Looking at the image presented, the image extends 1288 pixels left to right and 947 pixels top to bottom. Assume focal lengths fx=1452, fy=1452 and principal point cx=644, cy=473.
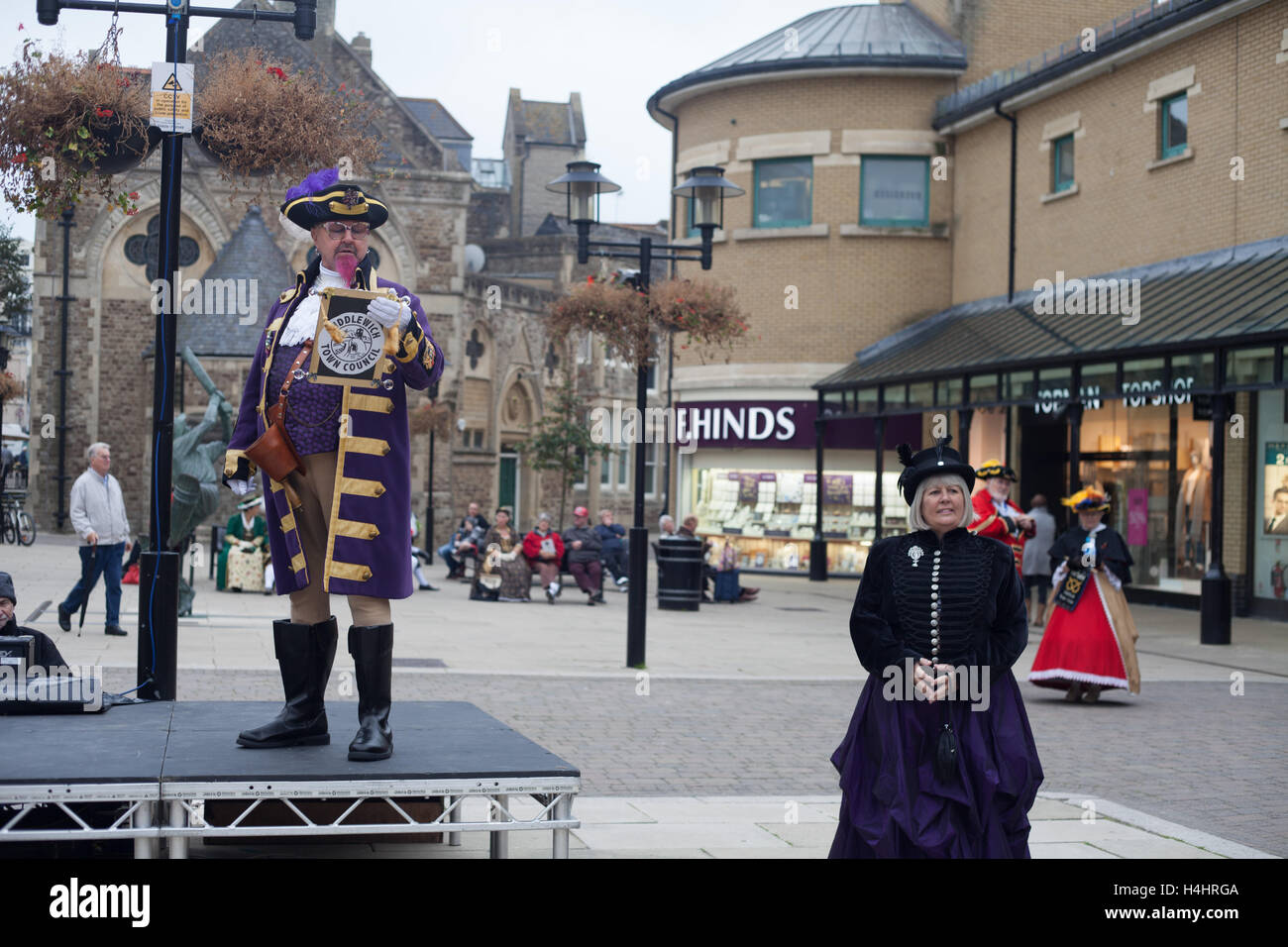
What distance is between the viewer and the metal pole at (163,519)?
23.1 feet

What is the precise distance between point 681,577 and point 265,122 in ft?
46.4

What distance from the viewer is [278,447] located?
5262 millimetres

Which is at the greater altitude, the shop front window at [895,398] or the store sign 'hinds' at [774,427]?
the shop front window at [895,398]

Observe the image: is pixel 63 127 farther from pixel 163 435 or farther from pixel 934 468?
pixel 934 468

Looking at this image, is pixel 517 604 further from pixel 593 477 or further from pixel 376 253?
pixel 593 477

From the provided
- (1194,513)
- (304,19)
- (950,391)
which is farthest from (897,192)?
(304,19)

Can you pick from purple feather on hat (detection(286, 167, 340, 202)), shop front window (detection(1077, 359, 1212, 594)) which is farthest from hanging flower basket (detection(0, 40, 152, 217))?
shop front window (detection(1077, 359, 1212, 594))

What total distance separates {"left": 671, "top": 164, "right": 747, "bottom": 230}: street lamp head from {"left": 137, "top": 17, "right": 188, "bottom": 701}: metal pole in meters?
7.48

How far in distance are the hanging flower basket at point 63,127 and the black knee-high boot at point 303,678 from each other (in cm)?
306

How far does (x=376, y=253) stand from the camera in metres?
42.9

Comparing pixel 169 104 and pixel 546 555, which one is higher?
pixel 169 104

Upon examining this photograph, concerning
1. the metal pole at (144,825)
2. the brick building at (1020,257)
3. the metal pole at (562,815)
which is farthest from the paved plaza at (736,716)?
the brick building at (1020,257)

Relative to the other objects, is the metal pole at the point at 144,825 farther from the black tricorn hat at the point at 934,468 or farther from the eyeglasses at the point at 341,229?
the black tricorn hat at the point at 934,468
